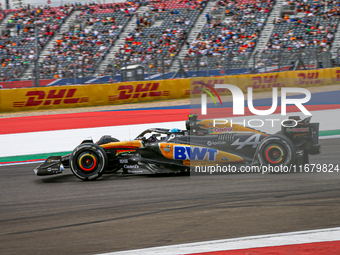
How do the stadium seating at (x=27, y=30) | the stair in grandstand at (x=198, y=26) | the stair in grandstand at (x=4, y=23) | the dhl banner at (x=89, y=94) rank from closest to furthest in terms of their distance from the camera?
the dhl banner at (x=89, y=94) < the stair in grandstand at (x=198, y=26) < the stadium seating at (x=27, y=30) < the stair in grandstand at (x=4, y=23)

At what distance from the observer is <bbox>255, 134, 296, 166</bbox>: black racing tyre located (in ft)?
19.1

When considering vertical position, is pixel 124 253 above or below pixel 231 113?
below

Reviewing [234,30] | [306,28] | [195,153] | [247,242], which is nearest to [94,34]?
[234,30]

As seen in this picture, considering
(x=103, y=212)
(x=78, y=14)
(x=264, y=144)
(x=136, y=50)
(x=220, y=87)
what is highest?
(x=78, y=14)

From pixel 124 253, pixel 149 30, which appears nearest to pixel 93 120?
pixel 124 253

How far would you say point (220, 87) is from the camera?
611 cm

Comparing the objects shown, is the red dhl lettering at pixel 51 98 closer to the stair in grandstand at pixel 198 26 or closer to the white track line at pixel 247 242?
the stair in grandstand at pixel 198 26

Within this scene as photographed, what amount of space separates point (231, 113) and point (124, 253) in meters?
3.15

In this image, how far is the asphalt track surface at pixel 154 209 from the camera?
367 centimetres

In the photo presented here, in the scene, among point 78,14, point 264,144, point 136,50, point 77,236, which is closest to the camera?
point 77,236

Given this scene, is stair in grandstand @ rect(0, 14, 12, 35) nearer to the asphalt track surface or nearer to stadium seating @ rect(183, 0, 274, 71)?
stadium seating @ rect(183, 0, 274, 71)

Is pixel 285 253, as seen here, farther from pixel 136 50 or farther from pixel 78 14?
pixel 78 14

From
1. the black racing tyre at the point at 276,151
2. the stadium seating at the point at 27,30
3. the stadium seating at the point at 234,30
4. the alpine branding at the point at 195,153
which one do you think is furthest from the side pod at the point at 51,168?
the stadium seating at the point at 27,30

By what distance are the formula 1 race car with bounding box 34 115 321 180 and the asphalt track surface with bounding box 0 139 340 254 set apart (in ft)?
0.62
